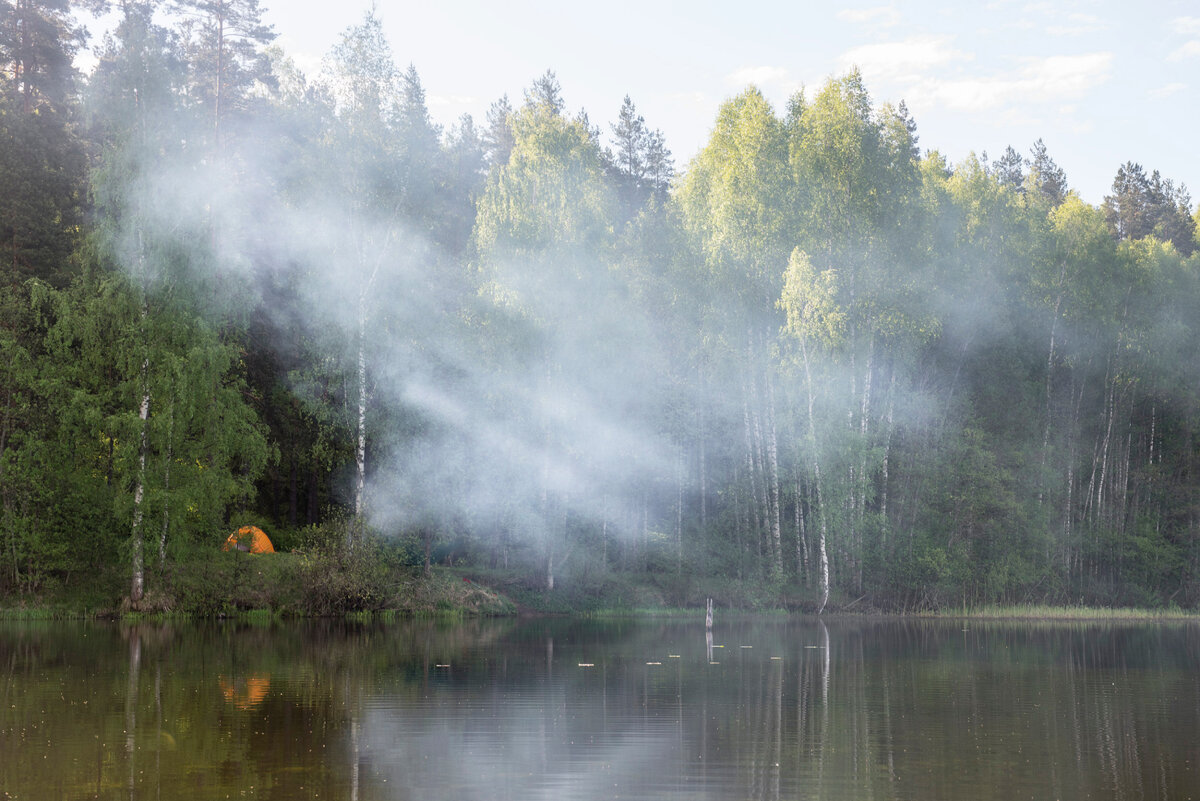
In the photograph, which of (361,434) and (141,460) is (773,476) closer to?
(361,434)

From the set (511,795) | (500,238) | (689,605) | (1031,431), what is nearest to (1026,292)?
(1031,431)

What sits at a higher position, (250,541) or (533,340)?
(533,340)

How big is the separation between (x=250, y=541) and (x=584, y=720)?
28.5 meters

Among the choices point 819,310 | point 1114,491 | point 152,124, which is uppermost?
point 152,124

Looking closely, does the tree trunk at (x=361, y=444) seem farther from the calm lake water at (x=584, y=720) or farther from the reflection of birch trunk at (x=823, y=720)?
the reflection of birch trunk at (x=823, y=720)

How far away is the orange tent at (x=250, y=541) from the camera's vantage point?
123 feet

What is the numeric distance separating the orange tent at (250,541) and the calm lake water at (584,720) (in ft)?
32.3

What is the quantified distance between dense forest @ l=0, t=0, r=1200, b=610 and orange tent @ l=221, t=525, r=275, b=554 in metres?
0.98

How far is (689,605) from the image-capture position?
139ft

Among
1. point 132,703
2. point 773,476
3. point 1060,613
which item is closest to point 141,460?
point 132,703

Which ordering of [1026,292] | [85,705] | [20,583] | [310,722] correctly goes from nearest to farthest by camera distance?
[310,722], [85,705], [20,583], [1026,292]

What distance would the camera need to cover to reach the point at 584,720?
1509cm

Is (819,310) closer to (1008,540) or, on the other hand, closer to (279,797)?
(1008,540)

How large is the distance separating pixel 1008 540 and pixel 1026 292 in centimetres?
1048
